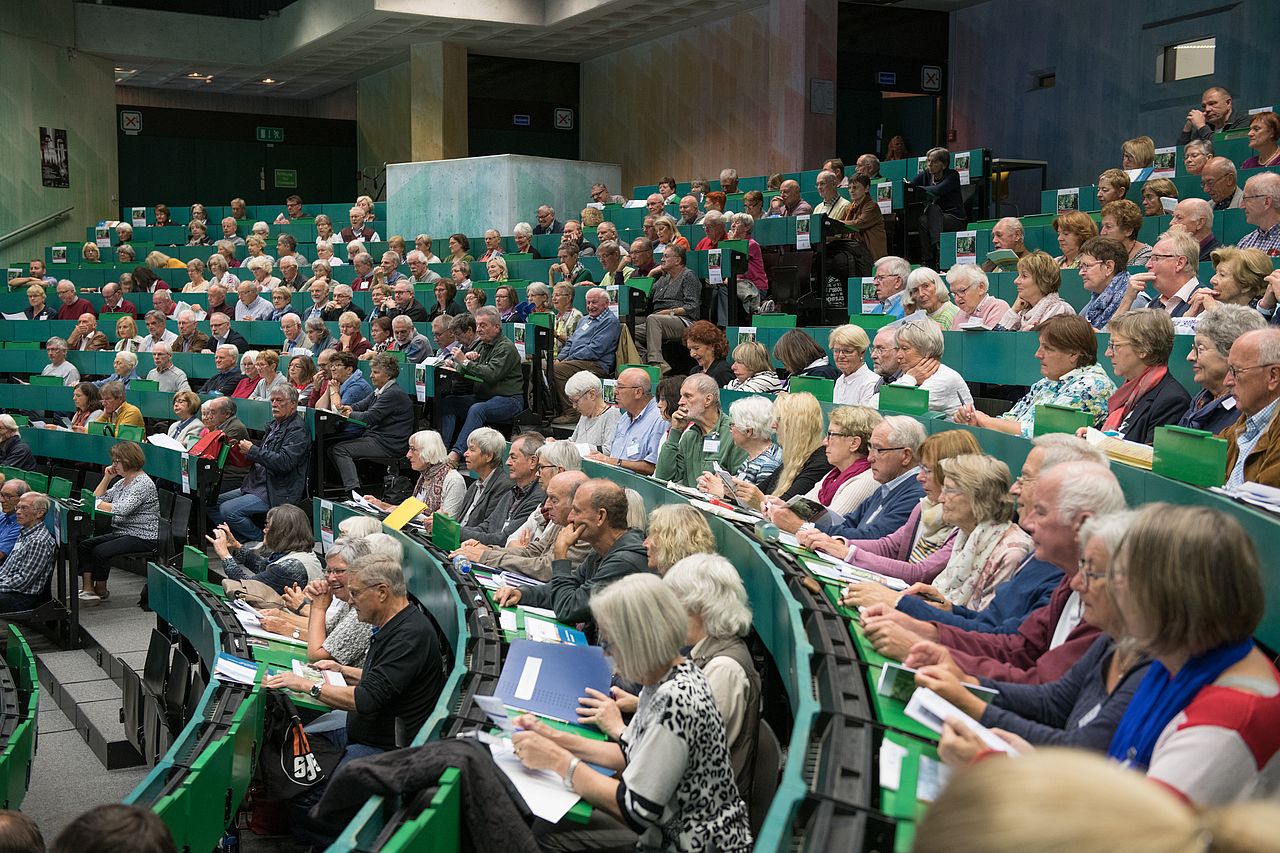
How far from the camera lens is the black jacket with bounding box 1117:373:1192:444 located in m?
3.76

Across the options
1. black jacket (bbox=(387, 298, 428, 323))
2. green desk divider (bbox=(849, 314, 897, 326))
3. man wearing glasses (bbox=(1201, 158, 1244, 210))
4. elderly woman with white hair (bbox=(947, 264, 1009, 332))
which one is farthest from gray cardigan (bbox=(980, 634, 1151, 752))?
black jacket (bbox=(387, 298, 428, 323))

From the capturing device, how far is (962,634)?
2.72 metres

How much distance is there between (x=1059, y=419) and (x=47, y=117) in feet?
54.4

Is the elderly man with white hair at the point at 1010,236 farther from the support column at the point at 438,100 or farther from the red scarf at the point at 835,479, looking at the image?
the support column at the point at 438,100

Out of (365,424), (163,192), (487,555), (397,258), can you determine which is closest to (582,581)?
(487,555)

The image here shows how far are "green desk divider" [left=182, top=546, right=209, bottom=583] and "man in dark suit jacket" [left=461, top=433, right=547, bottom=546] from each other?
1363 millimetres

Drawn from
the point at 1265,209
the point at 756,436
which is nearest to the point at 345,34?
the point at 756,436

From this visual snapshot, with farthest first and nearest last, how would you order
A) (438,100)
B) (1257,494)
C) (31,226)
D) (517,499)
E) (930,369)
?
(31,226)
(438,100)
(517,499)
(930,369)
(1257,494)

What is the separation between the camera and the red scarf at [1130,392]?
151 inches

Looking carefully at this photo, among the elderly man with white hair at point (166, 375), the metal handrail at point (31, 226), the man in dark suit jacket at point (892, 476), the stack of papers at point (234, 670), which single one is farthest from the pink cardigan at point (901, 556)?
the metal handrail at point (31, 226)

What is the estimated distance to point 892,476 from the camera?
13.5 ft

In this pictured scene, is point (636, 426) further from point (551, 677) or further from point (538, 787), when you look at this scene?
point (538, 787)

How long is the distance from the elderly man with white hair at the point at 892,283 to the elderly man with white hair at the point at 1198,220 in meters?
1.46

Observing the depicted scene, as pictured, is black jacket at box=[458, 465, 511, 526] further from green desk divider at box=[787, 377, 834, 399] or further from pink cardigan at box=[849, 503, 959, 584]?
pink cardigan at box=[849, 503, 959, 584]
